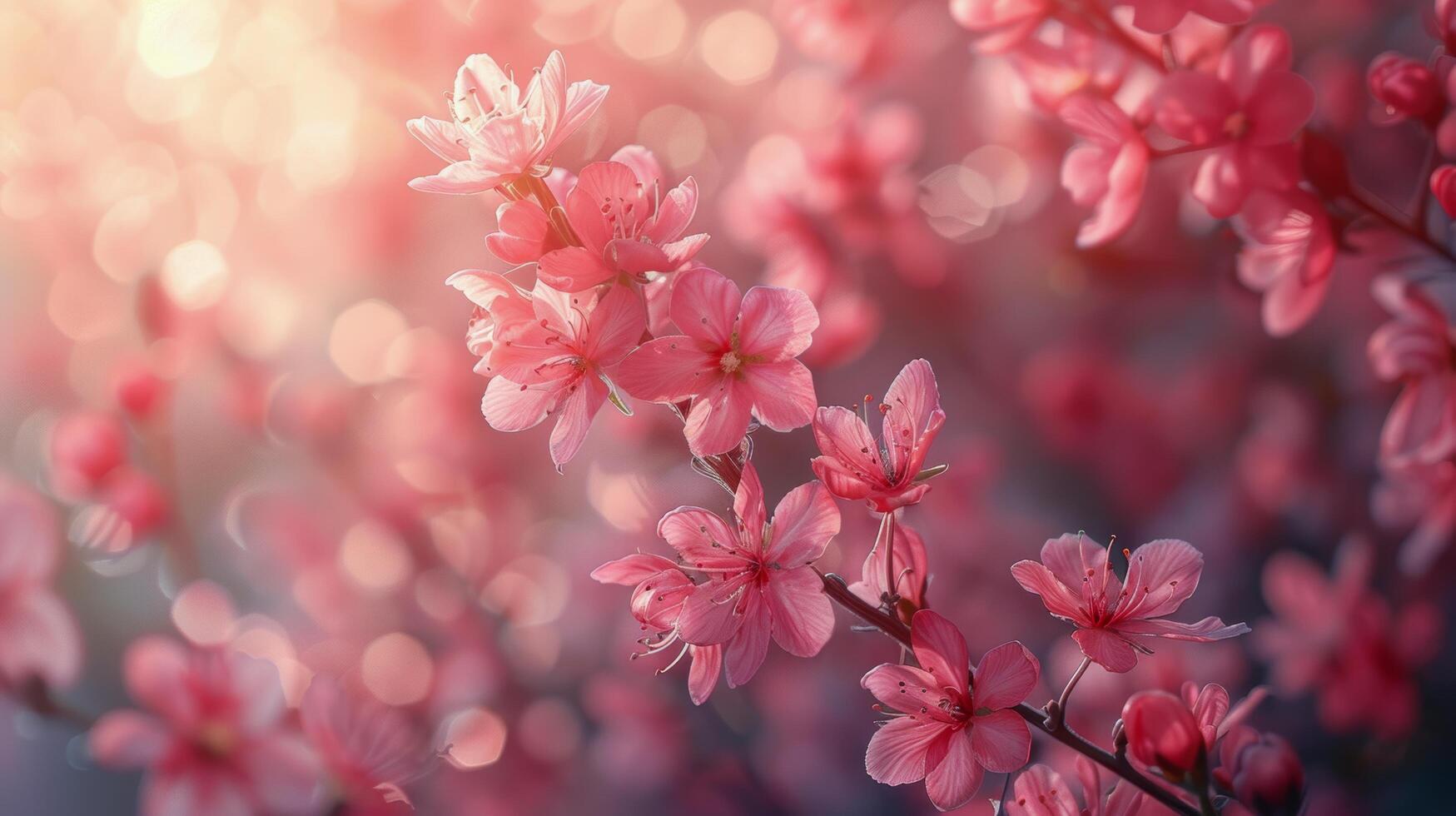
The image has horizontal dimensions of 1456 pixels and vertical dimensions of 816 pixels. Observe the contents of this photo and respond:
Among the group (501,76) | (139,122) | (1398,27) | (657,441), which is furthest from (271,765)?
(1398,27)

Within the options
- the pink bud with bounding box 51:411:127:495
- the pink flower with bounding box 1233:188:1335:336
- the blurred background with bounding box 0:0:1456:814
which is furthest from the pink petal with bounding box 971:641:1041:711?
the pink bud with bounding box 51:411:127:495

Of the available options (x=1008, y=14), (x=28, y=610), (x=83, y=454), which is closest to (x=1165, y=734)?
(x=1008, y=14)

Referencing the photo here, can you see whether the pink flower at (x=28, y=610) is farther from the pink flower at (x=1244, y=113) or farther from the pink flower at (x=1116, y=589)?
the pink flower at (x=1244, y=113)

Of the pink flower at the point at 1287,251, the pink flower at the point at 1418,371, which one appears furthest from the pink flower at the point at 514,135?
the pink flower at the point at 1418,371

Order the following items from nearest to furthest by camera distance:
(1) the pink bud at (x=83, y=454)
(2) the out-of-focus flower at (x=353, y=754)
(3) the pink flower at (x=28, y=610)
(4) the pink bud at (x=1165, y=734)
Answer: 1. (4) the pink bud at (x=1165, y=734)
2. (3) the pink flower at (x=28, y=610)
3. (2) the out-of-focus flower at (x=353, y=754)
4. (1) the pink bud at (x=83, y=454)

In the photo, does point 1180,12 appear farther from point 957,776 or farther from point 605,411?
point 605,411

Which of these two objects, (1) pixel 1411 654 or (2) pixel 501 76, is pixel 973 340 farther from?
(2) pixel 501 76

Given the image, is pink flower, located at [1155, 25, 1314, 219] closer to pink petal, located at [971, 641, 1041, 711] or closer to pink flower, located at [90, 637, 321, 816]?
pink petal, located at [971, 641, 1041, 711]
